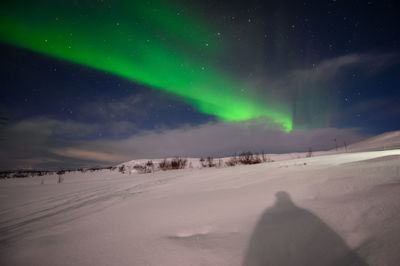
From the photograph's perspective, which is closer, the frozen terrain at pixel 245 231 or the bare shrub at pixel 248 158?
the frozen terrain at pixel 245 231

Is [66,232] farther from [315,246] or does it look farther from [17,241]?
[315,246]

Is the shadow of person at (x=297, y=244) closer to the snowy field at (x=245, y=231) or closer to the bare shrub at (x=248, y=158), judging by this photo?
the snowy field at (x=245, y=231)

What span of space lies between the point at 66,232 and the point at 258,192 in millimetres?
2646

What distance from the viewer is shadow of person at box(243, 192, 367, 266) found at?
1.12 metres

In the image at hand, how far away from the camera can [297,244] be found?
130 centimetres

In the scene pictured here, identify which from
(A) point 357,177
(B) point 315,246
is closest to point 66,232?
(B) point 315,246

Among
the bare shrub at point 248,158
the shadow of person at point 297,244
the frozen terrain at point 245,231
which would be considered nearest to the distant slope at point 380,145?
the bare shrub at point 248,158

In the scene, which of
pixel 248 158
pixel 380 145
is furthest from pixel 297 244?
pixel 380 145

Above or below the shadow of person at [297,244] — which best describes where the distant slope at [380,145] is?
above

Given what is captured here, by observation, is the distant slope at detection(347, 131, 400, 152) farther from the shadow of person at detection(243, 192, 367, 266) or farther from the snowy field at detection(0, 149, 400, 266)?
the shadow of person at detection(243, 192, 367, 266)

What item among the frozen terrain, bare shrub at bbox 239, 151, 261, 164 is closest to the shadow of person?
the frozen terrain

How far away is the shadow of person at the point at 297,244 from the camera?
1116 mm

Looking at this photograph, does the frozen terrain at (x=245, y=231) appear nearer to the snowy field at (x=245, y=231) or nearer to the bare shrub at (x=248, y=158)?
the snowy field at (x=245, y=231)

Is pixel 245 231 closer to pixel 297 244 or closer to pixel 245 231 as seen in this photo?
pixel 245 231
